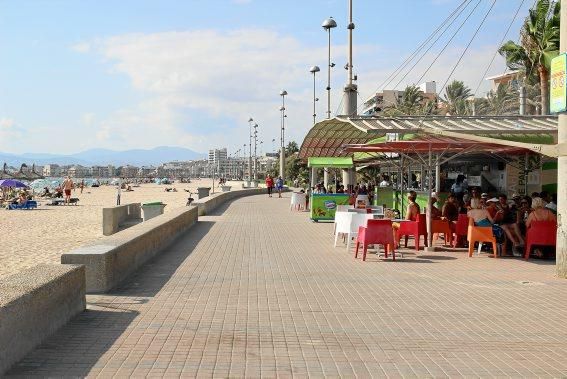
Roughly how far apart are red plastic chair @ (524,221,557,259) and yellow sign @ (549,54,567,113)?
2.74 m

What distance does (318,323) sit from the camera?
6.69 metres

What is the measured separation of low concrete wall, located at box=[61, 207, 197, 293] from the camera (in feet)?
25.4

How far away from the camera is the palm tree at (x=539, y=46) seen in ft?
96.2

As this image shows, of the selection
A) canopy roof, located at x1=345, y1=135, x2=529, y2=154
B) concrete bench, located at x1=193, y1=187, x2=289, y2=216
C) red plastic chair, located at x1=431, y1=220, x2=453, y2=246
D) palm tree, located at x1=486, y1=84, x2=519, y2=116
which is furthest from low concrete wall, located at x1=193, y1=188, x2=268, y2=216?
palm tree, located at x1=486, y1=84, x2=519, y2=116

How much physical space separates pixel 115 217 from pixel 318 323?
14.0m

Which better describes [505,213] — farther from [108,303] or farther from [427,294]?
[108,303]

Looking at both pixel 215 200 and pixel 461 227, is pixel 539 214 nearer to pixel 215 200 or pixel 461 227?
pixel 461 227

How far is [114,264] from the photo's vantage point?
27.2ft

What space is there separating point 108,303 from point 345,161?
16627mm

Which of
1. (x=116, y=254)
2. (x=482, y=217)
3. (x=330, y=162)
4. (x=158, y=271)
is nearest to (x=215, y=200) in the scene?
(x=330, y=162)

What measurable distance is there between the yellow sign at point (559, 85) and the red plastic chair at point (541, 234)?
2739 millimetres

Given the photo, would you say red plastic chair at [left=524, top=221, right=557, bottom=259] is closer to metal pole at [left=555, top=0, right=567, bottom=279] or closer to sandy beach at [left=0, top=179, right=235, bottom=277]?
metal pole at [left=555, top=0, right=567, bottom=279]

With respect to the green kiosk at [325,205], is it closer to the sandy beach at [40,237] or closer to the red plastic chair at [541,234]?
the sandy beach at [40,237]

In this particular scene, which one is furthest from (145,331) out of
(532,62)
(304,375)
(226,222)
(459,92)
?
(459,92)
